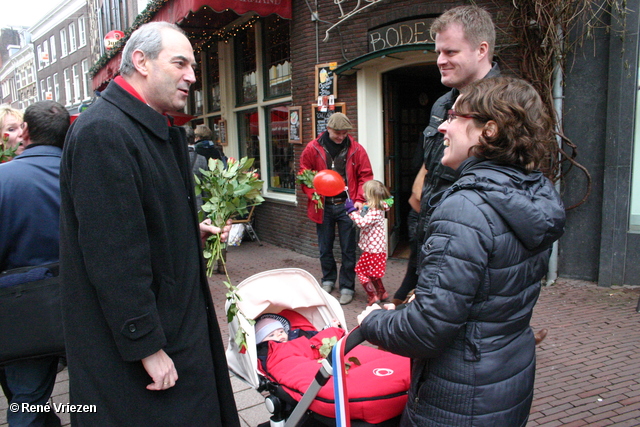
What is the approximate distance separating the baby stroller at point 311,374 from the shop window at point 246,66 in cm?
737

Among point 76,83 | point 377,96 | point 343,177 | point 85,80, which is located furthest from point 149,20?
point 76,83

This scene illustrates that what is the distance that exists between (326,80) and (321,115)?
20.7 inches

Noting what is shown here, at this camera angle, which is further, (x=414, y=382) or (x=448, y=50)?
(x=448, y=50)

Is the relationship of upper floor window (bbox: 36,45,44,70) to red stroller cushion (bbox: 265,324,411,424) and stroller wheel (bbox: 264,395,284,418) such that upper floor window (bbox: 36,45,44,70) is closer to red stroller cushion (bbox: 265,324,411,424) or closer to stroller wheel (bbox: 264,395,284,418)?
red stroller cushion (bbox: 265,324,411,424)

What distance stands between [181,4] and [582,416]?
7.27m

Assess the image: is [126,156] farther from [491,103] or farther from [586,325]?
[586,325]

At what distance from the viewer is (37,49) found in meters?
39.6

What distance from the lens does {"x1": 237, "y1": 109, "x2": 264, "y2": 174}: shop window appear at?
1001 centimetres

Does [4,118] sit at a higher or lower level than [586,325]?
higher

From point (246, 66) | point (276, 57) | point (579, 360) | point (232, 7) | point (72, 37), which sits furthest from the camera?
point (72, 37)

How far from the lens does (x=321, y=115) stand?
7.42m

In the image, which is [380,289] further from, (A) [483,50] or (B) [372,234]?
(A) [483,50]

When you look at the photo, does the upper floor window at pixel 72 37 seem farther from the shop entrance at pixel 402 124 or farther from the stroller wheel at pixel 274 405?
the stroller wheel at pixel 274 405

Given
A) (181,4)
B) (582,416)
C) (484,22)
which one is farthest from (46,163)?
(181,4)
